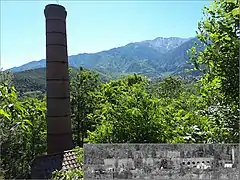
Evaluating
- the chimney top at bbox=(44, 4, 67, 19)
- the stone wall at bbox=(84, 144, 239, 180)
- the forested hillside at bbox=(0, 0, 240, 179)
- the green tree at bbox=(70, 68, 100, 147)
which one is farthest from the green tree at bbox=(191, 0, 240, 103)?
the green tree at bbox=(70, 68, 100, 147)

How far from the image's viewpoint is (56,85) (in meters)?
11.2

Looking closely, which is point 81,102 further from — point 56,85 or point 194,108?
point 194,108

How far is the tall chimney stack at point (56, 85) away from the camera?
1111 cm

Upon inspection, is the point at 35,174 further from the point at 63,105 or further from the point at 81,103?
the point at 81,103

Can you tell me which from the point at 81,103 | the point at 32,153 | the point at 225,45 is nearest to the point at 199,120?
the point at 225,45

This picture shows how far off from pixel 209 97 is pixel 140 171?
143 cm

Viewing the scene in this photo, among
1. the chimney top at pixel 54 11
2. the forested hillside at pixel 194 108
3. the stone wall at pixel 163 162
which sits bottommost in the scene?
the stone wall at pixel 163 162

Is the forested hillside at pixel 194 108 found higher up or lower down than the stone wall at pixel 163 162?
higher up

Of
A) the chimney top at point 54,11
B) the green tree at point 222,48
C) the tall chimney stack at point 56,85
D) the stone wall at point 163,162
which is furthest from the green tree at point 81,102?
the stone wall at point 163,162

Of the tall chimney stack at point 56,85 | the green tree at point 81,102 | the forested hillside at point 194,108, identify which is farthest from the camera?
the green tree at point 81,102

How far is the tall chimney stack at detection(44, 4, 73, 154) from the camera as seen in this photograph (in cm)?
1111

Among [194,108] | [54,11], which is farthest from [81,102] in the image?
[194,108]

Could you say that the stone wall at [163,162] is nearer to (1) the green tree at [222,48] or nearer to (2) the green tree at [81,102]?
(1) the green tree at [222,48]

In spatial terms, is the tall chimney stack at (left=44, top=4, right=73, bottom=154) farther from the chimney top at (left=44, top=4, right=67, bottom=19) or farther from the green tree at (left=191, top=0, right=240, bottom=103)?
the green tree at (left=191, top=0, right=240, bottom=103)
